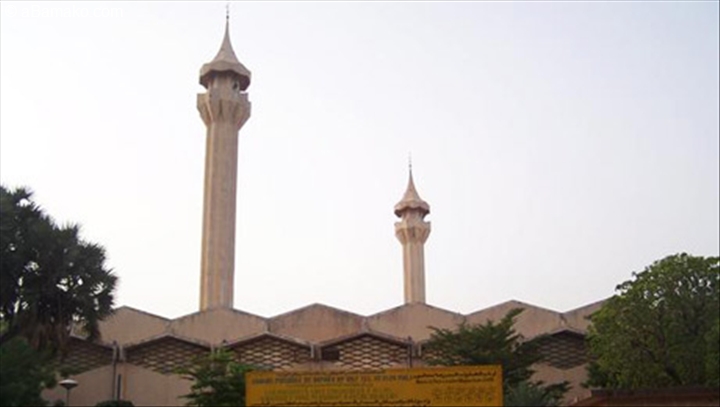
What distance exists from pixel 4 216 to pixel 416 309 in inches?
730

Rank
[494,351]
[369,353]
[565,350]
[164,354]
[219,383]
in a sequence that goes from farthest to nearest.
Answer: [565,350], [369,353], [164,354], [494,351], [219,383]

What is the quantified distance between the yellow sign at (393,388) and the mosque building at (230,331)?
12.5 meters

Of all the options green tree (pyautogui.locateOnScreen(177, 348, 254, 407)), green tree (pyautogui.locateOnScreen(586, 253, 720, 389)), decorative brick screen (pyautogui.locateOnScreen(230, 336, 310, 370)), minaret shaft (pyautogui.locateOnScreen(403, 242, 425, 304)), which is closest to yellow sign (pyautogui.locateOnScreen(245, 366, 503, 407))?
green tree (pyautogui.locateOnScreen(177, 348, 254, 407))

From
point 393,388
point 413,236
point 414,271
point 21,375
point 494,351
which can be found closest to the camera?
point 393,388

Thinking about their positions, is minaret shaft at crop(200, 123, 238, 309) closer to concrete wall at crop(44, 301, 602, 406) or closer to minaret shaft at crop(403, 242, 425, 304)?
concrete wall at crop(44, 301, 602, 406)

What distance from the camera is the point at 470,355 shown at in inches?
1032

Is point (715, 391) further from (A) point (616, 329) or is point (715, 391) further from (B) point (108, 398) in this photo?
(B) point (108, 398)

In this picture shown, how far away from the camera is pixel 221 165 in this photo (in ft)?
126

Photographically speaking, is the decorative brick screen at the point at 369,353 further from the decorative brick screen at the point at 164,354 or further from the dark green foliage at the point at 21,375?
the dark green foliage at the point at 21,375

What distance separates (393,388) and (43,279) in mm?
9801

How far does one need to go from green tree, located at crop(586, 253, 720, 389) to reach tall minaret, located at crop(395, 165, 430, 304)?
29662mm

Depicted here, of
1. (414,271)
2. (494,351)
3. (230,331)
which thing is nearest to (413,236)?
(414,271)

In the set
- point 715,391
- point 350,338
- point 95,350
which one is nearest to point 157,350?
point 95,350

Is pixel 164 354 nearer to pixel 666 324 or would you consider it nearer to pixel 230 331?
pixel 230 331
